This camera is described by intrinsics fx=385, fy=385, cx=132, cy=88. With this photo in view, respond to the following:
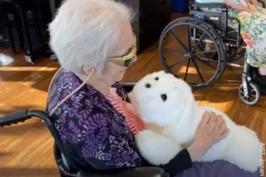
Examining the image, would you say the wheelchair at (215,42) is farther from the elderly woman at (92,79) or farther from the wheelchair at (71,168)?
the wheelchair at (71,168)

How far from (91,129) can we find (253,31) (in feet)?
5.44

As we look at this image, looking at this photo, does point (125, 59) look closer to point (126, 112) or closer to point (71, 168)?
point (126, 112)

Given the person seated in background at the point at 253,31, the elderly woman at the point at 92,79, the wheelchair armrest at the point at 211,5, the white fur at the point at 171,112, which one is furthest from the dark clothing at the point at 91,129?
the wheelchair armrest at the point at 211,5

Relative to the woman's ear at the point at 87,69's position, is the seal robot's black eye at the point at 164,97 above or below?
below

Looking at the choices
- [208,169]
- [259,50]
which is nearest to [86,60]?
[208,169]

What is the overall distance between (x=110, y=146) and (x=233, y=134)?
→ 21.4 inches

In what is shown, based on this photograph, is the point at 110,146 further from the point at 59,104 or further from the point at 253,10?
the point at 253,10

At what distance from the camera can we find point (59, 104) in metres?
1.00

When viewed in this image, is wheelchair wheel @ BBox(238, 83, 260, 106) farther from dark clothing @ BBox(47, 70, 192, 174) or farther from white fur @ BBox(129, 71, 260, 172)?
dark clothing @ BBox(47, 70, 192, 174)

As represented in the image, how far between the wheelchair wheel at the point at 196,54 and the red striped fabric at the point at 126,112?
1.39 meters

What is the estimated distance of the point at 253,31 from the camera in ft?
7.64

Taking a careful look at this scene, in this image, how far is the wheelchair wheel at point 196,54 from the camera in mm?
2516

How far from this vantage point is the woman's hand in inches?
45.2

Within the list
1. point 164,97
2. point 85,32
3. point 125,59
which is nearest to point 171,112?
point 164,97
